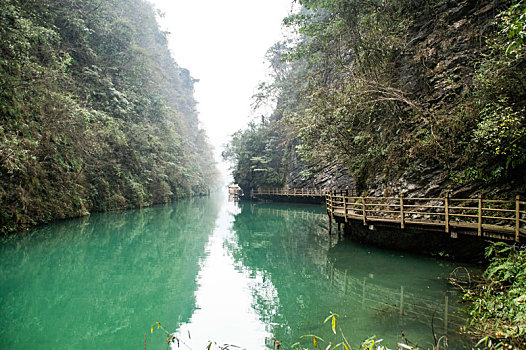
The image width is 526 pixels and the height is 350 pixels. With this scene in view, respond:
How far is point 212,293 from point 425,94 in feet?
33.9

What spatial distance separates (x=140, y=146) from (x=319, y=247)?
70.0 ft

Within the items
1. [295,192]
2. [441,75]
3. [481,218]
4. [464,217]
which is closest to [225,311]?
[481,218]

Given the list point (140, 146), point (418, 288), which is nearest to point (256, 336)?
point (418, 288)

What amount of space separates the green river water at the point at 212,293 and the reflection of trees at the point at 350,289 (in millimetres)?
27

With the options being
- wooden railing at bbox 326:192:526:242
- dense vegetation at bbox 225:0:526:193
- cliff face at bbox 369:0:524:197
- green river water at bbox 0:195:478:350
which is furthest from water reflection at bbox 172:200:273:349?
dense vegetation at bbox 225:0:526:193

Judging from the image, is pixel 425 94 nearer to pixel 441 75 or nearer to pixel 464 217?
pixel 441 75

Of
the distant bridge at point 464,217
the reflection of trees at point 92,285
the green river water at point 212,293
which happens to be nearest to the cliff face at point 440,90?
the distant bridge at point 464,217

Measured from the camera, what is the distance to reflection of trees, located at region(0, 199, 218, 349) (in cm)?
546

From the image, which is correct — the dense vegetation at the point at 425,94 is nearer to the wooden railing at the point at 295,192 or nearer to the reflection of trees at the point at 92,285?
the reflection of trees at the point at 92,285

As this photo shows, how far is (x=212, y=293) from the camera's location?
301 inches

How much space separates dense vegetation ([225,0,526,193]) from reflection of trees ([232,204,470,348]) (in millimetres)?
3296

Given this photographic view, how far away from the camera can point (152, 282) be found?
8516 mm

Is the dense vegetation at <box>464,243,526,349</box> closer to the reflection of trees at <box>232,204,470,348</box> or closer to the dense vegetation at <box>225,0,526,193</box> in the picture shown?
the reflection of trees at <box>232,204,470,348</box>

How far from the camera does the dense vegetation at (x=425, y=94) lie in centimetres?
757
